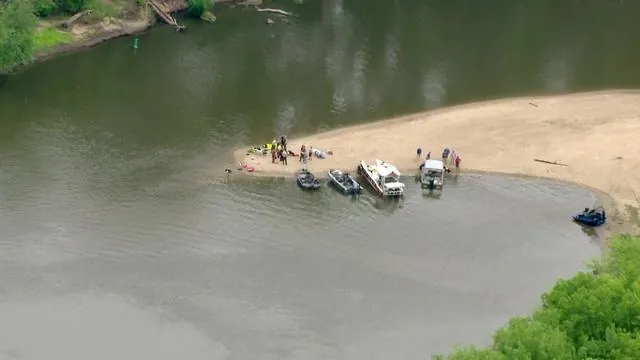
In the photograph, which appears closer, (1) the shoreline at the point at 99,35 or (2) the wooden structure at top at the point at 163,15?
(1) the shoreline at the point at 99,35

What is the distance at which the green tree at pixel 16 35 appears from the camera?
81000 mm

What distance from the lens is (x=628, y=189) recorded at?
66062 millimetres

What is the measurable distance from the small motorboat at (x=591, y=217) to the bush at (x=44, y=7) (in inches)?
2193

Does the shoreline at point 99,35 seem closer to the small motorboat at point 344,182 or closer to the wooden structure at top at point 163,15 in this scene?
the wooden structure at top at point 163,15

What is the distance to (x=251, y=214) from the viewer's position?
62.5m

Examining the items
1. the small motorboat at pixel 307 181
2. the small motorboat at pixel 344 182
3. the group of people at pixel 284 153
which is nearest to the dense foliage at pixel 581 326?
the small motorboat at pixel 344 182

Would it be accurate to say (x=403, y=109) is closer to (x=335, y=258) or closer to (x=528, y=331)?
(x=335, y=258)

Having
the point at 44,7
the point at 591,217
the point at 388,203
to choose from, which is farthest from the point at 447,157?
the point at 44,7

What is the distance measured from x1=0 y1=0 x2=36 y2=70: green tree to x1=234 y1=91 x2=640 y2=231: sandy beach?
76.9ft

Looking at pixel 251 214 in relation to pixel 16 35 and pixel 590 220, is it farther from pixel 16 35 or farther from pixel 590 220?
pixel 16 35

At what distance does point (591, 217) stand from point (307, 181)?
61.0 ft

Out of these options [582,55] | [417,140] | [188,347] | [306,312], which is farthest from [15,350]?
[582,55]

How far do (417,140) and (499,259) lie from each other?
17520mm

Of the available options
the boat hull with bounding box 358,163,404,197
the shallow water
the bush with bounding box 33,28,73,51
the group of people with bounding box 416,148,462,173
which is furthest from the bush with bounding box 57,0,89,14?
the group of people with bounding box 416,148,462,173
